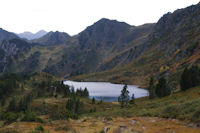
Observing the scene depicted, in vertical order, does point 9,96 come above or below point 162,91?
below

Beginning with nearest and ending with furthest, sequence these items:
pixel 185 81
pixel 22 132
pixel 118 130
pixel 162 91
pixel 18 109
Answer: pixel 118 130
pixel 22 132
pixel 185 81
pixel 162 91
pixel 18 109

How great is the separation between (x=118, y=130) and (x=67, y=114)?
31.4 metres

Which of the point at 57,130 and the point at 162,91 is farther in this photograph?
the point at 162,91

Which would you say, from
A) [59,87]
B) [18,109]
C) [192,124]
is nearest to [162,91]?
[192,124]

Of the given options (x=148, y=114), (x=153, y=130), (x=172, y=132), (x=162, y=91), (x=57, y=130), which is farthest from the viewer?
A: (x=162, y=91)

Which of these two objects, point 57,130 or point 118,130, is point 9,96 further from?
point 118,130

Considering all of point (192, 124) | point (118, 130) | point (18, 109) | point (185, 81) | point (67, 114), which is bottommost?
point (18, 109)

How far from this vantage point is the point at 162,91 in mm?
89312

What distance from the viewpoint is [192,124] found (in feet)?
71.8

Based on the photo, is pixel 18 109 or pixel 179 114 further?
pixel 18 109

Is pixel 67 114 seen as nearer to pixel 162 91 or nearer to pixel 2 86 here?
pixel 162 91

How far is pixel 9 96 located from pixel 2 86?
11.2 m

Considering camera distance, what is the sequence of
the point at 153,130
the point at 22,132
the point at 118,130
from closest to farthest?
the point at 153,130 < the point at 118,130 < the point at 22,132

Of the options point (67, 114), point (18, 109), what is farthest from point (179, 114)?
point (18, 109)
